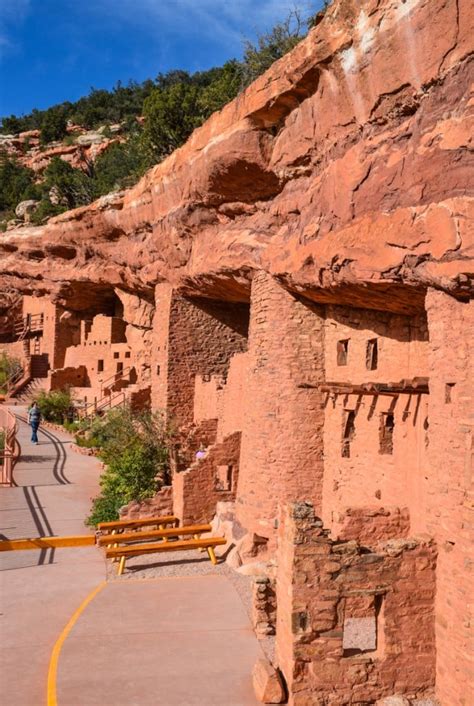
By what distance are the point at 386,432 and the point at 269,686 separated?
4887mm

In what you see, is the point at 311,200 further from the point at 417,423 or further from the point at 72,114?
the point at 72,114

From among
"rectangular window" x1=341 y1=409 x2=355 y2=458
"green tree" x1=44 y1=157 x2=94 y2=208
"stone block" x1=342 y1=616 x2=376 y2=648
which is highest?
"green tree" x1=44 y1=157 x2=94 y2=208

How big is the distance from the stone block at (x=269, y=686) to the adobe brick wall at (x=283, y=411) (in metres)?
5.33

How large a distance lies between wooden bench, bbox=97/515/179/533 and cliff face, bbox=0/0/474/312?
5487 millimetres

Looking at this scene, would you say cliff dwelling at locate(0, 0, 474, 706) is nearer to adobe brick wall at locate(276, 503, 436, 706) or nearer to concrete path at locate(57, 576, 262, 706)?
adobe brick wall at locate(276, 503, 436, 706)

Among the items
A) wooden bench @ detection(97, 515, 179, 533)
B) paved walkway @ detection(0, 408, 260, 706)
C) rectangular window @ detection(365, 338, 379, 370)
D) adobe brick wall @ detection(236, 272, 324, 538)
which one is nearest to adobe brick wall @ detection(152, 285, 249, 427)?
wooden bench @ detection(97, 515, 179, 533)

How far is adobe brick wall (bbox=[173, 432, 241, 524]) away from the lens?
49.9 feet

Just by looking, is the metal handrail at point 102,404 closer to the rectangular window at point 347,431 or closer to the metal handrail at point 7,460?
the metal handrail at point 7,460

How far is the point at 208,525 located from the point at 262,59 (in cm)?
1357

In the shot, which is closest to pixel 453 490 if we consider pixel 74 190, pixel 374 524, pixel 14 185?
pixel 374 524

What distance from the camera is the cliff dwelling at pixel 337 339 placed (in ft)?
25.9

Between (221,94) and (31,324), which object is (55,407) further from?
(221,94)

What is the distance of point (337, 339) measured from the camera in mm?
13141

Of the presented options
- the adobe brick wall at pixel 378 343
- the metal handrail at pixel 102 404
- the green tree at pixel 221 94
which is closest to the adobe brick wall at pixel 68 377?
the metal handrail at pixel 102 404
